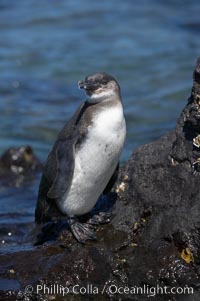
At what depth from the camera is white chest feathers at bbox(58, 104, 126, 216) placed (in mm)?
6957

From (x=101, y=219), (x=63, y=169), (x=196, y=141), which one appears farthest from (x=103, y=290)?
(x=196, y=141)

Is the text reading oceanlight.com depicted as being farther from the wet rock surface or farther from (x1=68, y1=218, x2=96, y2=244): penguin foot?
(x1=68, y1=218, x2=96, y2=244): penguin foot

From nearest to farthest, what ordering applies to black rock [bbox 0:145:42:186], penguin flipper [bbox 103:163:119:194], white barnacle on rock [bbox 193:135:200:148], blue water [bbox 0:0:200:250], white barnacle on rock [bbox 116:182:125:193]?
white barnacle on rock [bbox 193:135:200:148] → white barnacle on rock [bbox 116:182:125:193] → penguin flipper [bbox 103:163:119:194] → black rock [bbox 0:145:42:186] → blue water [bbox 0:0:200:250]

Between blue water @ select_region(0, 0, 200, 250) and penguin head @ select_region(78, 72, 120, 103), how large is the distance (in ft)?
7.25

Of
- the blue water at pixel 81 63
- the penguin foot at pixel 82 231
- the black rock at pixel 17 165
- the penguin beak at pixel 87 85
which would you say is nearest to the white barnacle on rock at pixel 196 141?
the penguin beak at pixel 87 85

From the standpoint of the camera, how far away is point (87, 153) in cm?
705

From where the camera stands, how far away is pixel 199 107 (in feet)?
22.9

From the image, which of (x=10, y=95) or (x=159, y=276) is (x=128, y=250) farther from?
(x=10, y=95)

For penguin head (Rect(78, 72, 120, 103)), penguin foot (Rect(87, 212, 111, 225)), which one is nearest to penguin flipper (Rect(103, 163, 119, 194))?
penguin foot (Rect(87, 212, 111, 225))

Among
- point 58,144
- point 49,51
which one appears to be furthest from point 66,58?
point 58,144

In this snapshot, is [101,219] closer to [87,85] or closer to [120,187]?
[120,187]

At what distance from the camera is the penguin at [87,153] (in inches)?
275

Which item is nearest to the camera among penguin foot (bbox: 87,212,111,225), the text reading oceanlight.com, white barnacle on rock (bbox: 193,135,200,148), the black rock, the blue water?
the text reading oceanlight.com

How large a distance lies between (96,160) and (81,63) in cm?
1005
